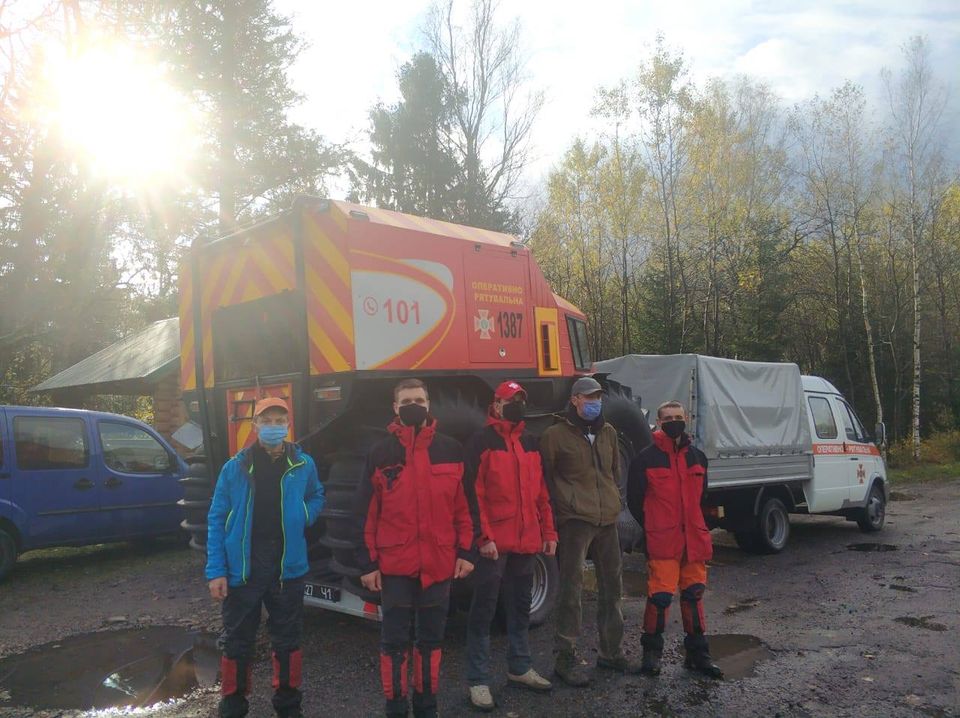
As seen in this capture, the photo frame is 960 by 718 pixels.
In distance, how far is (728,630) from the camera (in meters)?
6.13

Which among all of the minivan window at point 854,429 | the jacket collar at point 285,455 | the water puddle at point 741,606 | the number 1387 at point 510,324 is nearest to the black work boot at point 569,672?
the jacket collar at point 285,455

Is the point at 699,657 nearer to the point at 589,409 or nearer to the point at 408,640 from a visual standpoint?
the point at 589,409

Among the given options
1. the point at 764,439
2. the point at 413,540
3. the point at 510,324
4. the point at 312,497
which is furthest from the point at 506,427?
the point at 764,439

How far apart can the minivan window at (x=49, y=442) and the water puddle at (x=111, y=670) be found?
118 inches

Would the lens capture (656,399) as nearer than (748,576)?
No

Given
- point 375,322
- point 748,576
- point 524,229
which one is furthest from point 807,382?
point 524,229

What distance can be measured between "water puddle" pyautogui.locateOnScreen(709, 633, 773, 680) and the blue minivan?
22.5ft

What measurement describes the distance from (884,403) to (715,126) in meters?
11.3

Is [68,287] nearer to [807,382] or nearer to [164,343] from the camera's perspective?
[164,343]

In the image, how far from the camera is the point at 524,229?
25.3 m

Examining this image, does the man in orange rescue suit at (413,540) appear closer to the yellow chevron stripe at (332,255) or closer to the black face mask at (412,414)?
the black face mask at (412,414)

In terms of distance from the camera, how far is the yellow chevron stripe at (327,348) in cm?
545

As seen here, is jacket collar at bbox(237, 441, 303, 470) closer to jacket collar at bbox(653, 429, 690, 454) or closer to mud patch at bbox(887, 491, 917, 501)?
jacket collar at bbox(653, 429, 690, 454)

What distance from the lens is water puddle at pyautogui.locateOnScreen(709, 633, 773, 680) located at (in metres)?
5.07
